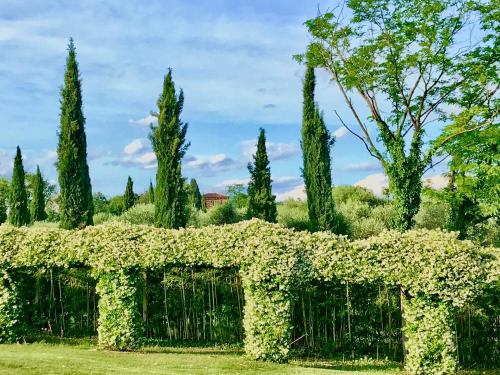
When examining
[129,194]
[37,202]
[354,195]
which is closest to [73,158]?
[37,202]

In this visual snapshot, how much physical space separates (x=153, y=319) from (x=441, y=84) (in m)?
14.6

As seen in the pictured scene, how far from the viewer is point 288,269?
1248cm

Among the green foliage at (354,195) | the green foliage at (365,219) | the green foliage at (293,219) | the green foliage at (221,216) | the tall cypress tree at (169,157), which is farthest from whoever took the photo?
the green foliage at (354,195)

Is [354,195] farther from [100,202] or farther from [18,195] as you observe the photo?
[100,202]

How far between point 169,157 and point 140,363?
12841 mm

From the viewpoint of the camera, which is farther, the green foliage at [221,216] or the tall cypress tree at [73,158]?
the green foliage at [221,216]

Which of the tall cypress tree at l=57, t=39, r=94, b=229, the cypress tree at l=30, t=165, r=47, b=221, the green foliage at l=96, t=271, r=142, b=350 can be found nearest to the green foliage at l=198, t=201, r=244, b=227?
the tall cypress tree at l=57, t=39, r=94, b=229

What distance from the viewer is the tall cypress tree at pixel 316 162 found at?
2478cm

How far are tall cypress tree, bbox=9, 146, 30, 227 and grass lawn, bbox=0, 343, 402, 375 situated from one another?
74.2 ft

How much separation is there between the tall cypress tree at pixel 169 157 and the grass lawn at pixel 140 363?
902 centimetres

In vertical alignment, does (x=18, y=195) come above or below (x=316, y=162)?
above

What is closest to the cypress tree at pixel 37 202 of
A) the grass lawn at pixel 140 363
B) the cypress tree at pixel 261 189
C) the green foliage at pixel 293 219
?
the green foliage at pixel 293 219

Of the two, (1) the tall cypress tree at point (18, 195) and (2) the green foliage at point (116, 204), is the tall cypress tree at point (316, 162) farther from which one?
(2) the green foliage at point (116, 204)

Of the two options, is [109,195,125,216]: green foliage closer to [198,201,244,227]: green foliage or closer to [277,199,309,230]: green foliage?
[277,199,309,230]: green foliage
